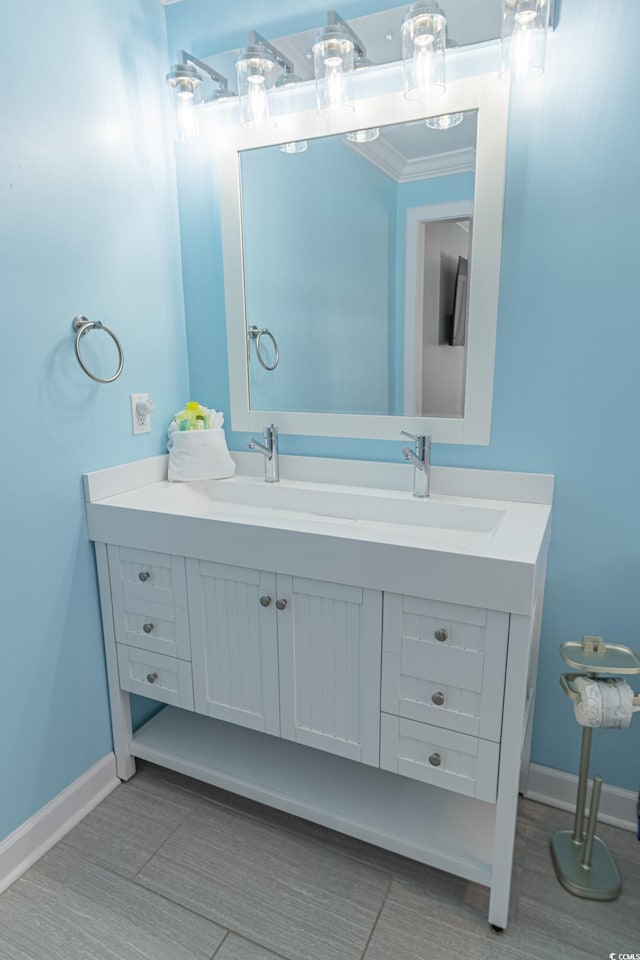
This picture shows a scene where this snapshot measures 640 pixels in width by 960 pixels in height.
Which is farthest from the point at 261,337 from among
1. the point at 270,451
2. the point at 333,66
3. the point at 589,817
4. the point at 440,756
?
the point at 589,817

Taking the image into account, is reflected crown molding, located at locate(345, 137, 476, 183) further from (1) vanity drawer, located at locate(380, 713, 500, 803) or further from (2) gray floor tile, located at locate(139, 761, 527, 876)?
(2) gray floor tile, located at locate(139, 761, 527, 876)

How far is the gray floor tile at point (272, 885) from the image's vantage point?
4.07ft

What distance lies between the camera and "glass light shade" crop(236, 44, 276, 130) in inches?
58.1

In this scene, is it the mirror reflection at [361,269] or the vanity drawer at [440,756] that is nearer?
the vanity drawer at [440,756]

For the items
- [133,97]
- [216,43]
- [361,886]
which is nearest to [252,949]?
[361,886]

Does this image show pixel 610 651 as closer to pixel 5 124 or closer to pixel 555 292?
pixel 555 292

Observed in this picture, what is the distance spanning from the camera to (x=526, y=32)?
4.07 feet

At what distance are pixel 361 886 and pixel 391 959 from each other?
0.60 feet

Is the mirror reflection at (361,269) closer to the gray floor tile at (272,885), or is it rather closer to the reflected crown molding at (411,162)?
the reflected crown molding at (411,162)

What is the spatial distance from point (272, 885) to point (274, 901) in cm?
4

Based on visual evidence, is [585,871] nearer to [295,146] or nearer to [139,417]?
[139,417]

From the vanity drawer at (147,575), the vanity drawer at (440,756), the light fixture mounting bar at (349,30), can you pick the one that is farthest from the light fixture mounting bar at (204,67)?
the vanity drawer at (440,756)

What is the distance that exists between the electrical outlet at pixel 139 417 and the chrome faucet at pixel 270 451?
321mm

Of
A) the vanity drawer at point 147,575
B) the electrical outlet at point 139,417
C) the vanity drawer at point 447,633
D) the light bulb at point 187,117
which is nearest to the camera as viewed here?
the vanity drawer at point 447,633
